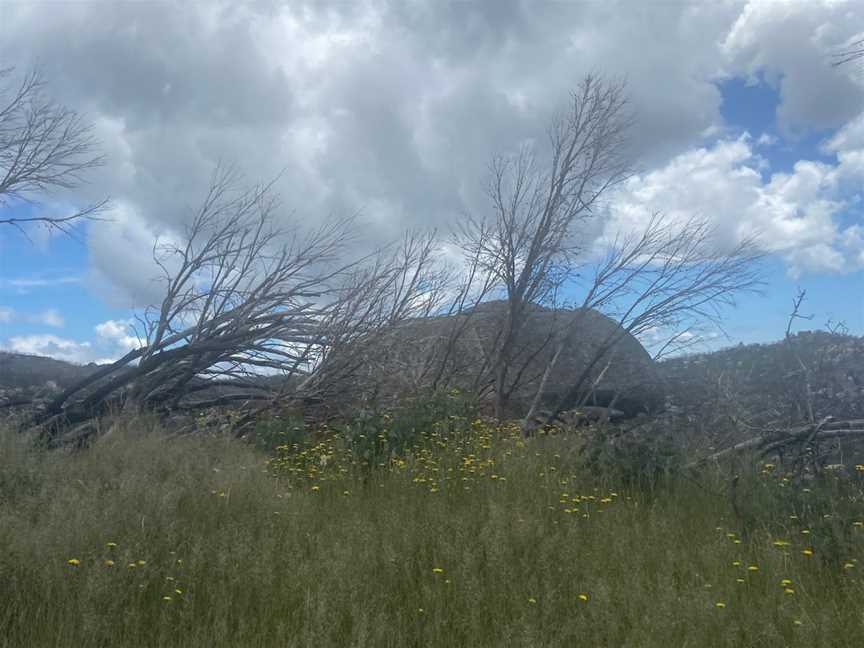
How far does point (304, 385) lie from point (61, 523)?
5.09m

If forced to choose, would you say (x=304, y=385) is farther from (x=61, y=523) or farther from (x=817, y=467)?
(x=817, y=467)

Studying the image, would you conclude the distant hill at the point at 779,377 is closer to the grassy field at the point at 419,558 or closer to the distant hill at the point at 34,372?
the grassy field at the point at 419,558

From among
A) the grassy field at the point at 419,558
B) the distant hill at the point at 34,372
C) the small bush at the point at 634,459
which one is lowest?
the grassy field at the point at 419,558

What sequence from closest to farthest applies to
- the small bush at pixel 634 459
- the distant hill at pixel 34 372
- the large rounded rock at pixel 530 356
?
the small bush at pixel 634 459 → the large rounded rock at pixel 530 356 → the distant hill at pixel 34 372

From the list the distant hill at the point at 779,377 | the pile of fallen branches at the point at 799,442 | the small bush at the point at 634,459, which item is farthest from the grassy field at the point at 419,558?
the distant hill at the point at 779,377

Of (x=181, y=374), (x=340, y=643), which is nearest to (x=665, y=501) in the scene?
(x=340, y=643)

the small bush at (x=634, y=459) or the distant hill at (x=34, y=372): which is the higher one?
the distant hill at (x=34, y=372)

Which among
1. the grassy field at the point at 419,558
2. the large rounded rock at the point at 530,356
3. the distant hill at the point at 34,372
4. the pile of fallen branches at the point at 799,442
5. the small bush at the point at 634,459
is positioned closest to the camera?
the grassy field at the point at 419,558

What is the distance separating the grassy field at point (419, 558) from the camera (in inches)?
172

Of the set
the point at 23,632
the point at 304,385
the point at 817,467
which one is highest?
the point at 304,385

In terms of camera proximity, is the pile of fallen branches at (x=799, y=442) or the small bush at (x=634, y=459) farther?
the pile of fallen branches at (x=799, y=442)

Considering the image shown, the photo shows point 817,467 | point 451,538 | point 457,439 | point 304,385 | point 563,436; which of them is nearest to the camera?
point 451,538

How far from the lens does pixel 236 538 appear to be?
5469mm

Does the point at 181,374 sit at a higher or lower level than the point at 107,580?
higher
